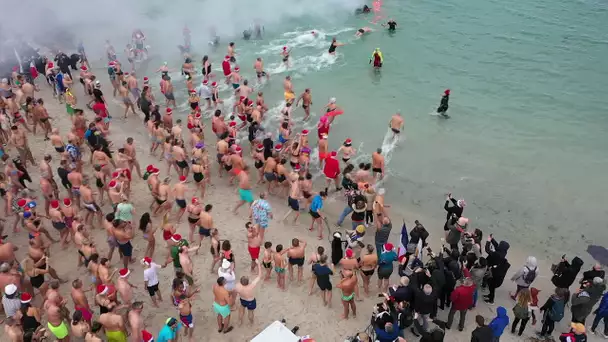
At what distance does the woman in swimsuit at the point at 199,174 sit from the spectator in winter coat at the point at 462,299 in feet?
23.6

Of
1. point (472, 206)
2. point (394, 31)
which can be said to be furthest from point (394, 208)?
point (394, 31)

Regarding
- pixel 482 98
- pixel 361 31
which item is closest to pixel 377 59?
pixel 361 31

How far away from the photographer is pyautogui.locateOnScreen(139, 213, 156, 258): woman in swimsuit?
10.8m

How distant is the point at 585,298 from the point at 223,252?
23.5 ft

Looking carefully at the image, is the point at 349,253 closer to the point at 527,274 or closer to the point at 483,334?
the point at 483,334

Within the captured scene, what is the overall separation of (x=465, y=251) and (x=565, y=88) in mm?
13929

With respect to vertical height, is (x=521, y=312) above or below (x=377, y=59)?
below

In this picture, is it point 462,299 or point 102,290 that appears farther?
point 462,299

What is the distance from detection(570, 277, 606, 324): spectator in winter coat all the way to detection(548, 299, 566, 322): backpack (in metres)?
0.25

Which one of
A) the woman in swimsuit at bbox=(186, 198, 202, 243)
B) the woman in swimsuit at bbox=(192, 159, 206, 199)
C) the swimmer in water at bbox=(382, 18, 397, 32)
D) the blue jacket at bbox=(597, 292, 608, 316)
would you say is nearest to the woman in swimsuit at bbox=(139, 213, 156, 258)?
the woman in swimsuit at bbox=(186, 198, 202, 243)

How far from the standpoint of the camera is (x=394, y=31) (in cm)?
2552

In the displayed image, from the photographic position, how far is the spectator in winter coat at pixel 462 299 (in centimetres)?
936

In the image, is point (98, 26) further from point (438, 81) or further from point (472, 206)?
point (472, 206)

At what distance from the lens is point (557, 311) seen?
30.9 feet
